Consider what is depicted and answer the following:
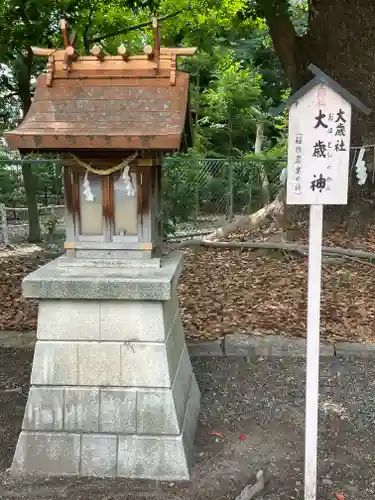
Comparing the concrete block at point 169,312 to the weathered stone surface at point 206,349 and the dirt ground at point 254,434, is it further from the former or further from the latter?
the weathered stone surface at point 206,349

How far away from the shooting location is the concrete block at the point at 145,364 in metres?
3.41

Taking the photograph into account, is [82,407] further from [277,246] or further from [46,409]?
[277,246]

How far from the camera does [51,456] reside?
3.51 meters

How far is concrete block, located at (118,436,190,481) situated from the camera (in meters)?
3.44

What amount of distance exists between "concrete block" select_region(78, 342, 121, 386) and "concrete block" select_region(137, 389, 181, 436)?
215 mm

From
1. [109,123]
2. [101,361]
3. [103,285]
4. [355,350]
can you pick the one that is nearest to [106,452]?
[101,361]

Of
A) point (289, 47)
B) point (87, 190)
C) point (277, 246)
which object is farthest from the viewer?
point (289, 47)

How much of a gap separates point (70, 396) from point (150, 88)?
2050mm

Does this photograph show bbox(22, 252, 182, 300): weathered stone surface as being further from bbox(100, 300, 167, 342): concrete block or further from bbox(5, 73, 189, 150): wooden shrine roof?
bbox(5, 73, 189, 150): wooden shrine roof

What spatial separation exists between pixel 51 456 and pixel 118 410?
0.54 metres

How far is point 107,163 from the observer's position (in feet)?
11.1

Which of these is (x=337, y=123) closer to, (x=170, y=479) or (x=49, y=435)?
(x=170, y=479)

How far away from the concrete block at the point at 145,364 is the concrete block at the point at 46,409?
0.47 meters

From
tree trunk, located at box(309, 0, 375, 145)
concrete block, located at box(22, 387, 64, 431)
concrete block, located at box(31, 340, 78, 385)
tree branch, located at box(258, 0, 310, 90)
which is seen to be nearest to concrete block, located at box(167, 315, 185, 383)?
concrete block, located at box(31, 340, 78, 385)
